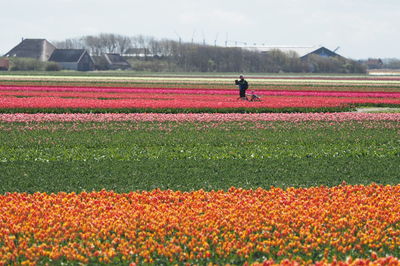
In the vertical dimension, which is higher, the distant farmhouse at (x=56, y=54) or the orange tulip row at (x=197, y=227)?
the distant farmhouse at (x=56, y=54)

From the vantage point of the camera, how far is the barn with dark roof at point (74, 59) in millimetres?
131750

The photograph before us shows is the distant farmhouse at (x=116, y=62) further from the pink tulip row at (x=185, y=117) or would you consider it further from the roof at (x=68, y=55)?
the pink tulip row at (x=185, y=117)

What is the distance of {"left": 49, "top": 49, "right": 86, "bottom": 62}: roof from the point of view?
13325 cm

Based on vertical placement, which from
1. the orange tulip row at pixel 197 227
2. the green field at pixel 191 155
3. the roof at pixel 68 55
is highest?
the roof at pixel 68 55

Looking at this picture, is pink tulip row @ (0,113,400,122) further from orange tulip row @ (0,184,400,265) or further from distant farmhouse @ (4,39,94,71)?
distant farmhouse @ (4,39,94,71)

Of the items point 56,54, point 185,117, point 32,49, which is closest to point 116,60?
point 56,54

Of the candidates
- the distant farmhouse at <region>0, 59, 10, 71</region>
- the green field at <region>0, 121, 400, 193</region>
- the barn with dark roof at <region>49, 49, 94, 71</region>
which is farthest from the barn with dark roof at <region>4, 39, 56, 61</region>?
the green field at <region>0, 121, 400, 193</region>

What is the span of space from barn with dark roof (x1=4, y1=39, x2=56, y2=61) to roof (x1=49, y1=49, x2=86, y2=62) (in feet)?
41.0

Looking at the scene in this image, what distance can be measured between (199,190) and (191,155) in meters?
5.82

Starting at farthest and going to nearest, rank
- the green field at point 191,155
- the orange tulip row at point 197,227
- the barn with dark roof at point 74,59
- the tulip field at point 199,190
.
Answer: the barn with dark roof at point 74,59 → the green field at point 191,155 → the tulip field at point 199,190 → the orange tulip row at point 197,227

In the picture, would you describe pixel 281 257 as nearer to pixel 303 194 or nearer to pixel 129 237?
pixel 129 237

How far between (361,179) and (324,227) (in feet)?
18.0

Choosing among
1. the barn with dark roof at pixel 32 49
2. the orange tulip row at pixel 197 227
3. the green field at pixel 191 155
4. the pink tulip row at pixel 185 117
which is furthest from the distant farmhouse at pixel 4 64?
the orange tulip row at pixel 197 227

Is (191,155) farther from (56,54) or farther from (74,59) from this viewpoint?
(56,54)
